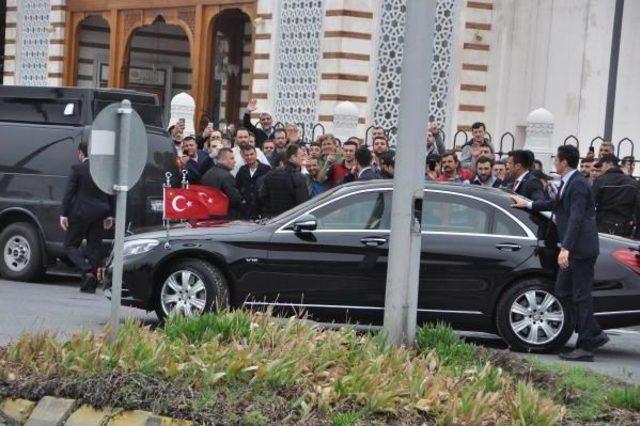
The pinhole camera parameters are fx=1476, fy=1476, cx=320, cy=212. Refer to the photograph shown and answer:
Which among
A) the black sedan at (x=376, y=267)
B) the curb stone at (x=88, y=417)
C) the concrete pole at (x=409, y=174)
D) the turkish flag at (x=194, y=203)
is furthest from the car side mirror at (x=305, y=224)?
the curb stone at (x=88, y=417)

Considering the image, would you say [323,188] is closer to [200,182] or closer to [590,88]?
[200,182]

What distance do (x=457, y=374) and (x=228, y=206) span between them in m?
7.87

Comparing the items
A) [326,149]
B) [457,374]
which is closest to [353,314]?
[457,374]

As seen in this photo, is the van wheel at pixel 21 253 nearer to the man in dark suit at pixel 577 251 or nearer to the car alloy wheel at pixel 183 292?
the car alloy wheel at pixel 183 292

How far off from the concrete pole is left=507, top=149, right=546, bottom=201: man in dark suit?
207 inches

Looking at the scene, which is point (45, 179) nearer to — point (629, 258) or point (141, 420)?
point (629, 258)

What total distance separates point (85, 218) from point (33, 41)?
18.8 m

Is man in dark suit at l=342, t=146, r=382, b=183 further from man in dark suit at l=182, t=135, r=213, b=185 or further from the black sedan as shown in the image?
the black sedan

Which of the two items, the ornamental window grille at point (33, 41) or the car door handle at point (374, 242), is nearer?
the car door handle at point (374, 242)

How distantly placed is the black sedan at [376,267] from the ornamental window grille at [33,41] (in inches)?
845

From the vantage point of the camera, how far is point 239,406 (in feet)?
30.1

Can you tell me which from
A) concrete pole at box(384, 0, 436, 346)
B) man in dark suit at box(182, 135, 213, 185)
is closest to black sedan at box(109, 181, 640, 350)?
concrete pole at box(384, 0, 436, 346)

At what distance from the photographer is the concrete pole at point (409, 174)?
10891 millimetres

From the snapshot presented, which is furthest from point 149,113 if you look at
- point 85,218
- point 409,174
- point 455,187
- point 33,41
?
point 33,41
